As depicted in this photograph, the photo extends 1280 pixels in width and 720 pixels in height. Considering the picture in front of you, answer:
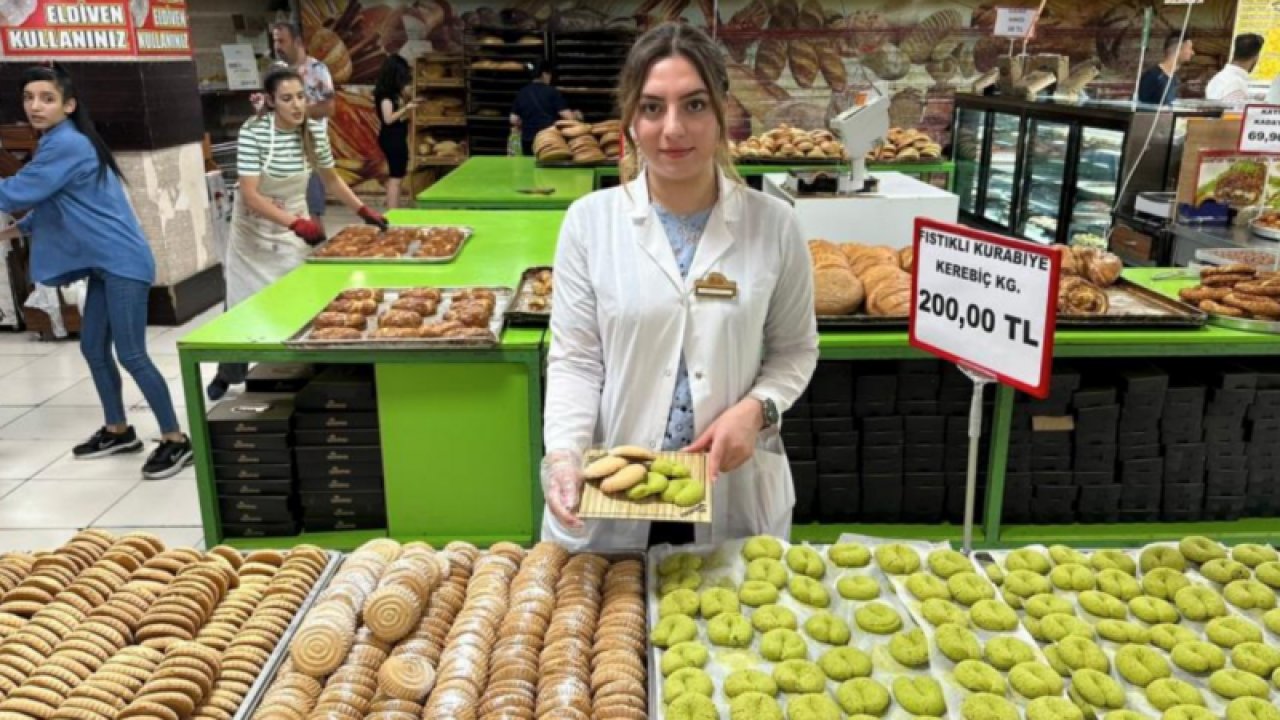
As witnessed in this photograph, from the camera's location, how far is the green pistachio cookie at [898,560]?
1.82 metres

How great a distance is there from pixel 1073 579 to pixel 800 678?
0.63 metres

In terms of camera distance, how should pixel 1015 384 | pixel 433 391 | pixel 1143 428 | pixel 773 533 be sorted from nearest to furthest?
pixel 1015 384, pixel 773 533, pixel 433 391, pixel 1143 428

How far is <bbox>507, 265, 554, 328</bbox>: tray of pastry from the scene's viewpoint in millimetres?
3223

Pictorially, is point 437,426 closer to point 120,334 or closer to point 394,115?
point 120,334

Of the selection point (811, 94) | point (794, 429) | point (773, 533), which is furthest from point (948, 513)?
point (811, 94)

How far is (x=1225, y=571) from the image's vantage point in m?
1.81

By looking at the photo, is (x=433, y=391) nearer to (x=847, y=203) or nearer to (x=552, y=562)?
(x=552, y=562)

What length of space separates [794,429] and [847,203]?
158 centimetres

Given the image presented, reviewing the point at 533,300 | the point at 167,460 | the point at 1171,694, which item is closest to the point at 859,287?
the point at 533,300

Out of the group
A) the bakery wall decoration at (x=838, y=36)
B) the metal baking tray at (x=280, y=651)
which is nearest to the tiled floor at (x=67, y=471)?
the metal baking tray at (x=280, y=651)

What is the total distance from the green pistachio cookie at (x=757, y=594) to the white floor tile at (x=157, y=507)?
10.2ft

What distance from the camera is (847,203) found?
→ 14.9ft

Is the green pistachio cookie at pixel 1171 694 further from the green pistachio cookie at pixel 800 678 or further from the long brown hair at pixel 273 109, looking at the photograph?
the long brown hair at pixel 273 109

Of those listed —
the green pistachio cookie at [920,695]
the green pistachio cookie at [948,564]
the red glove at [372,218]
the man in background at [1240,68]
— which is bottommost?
the green pistachio cookie at [920,695]
